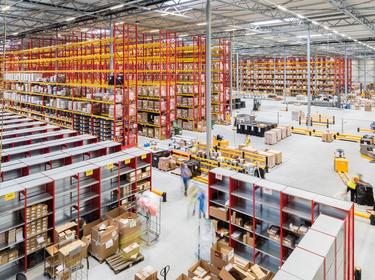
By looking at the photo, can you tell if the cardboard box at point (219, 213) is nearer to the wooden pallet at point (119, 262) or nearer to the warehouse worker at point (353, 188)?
the wooden pallet at point (119, 262)

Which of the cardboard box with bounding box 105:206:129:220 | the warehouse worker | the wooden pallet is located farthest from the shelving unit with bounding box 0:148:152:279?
the warehouse worker

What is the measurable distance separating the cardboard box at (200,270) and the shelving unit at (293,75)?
1303 inches

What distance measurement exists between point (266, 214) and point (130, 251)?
274 cm

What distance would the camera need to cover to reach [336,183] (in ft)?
32.9

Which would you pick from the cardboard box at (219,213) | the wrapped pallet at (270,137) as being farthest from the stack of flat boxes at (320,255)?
the wrapped pallet at (270,137)

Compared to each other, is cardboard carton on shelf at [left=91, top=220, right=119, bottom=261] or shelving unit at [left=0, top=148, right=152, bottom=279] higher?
shelving unit at [left=0, top=148, right=152, bottom=279]

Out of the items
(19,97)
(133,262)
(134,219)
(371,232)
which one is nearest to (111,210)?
(134,219)

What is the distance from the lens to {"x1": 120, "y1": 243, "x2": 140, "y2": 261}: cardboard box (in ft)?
19.9

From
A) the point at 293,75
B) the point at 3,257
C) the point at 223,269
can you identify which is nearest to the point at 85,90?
the point at 3,257

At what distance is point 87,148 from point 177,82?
10718 mm

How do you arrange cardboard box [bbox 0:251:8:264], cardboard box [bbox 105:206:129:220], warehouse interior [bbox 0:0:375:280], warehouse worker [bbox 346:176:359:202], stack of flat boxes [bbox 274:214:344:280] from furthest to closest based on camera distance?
1. warehouse worker [bbox 346:176:359:202]
2. cardboard box [bbox 105:206:129:220]
3. warehouse interior [bbox 0:0:375:280]
4. cardboard box [bbox 0:251:8:264]
5. stack of flat boxes [bbox 274:214:344:280]

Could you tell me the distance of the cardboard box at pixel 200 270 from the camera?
5270 mm

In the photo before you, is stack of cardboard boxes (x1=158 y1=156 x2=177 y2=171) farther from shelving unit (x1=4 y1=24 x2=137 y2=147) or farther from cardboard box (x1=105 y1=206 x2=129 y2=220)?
cardboard box (x1=105 y1=206 x2=129 y2=220)

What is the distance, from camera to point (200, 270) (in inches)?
215
